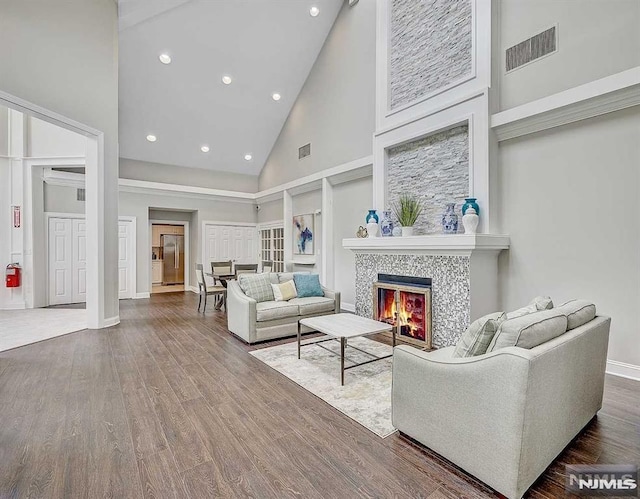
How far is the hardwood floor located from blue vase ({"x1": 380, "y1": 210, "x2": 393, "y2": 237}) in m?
2.69

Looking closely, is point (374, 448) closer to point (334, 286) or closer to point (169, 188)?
point (334, 286)

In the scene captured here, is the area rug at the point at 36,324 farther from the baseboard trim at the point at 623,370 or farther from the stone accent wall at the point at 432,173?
the baseboard trim at the point at 623,370

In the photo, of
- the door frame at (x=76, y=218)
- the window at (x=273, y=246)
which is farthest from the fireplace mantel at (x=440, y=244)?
the door frame at (x=76, y=218)

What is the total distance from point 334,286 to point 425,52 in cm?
457

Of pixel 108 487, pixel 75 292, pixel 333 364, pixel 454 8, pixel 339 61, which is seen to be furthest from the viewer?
pixel 75 292

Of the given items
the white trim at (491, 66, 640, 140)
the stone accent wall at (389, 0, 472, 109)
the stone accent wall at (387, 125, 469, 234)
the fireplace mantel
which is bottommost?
the fireplace mantel

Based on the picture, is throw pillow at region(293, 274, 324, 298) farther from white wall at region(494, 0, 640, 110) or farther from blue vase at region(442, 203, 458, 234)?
white wall at region(494, 0, 640, 110)

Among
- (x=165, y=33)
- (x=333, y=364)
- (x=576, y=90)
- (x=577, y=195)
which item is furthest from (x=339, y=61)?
(x=333, y=364)

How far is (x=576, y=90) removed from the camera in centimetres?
329

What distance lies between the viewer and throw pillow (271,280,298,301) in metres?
4.76

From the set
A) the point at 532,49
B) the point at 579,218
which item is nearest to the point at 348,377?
the point at 579,218

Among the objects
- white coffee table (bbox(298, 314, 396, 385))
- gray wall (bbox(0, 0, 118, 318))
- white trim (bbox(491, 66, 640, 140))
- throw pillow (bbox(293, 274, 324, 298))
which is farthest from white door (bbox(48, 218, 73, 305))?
white trim (bbox(491, 66, 640, 140))

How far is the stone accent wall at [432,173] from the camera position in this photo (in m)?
4.32

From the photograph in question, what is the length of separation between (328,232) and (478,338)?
5.34 m
